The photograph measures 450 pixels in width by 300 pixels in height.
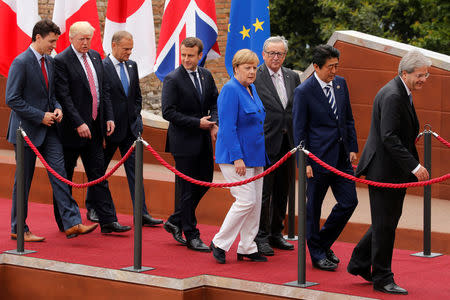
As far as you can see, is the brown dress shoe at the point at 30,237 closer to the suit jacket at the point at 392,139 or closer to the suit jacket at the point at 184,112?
the suit jacket at the point at 184,112

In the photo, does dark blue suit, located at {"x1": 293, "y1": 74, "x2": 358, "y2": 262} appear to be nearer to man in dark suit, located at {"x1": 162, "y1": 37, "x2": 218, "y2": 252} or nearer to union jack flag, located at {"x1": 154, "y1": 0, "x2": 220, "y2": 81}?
man in dark suit, located at {"x1": 162, "y1": 37, "x2": 218, "y2": 252}

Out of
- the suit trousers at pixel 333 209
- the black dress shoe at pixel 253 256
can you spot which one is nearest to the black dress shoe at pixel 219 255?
the black dress shoe at pixel 253 256

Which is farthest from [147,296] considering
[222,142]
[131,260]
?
[222,142]

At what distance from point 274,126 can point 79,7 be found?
3463 mm

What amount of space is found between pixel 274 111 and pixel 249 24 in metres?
2.64

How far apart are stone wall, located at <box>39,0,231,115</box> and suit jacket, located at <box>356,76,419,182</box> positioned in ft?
33.9

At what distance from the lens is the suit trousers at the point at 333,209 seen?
743cm

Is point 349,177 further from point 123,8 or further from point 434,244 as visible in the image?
point 123,8

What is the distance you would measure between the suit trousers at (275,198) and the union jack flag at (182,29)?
2595mm

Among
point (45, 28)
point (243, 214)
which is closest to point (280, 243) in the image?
point (243, 214)

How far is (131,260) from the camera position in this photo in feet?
25.5

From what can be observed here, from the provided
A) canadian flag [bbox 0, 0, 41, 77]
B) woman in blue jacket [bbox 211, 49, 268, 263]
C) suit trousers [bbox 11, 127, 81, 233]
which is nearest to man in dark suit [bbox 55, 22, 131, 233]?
suit trousers [bbox 11, 127, 81, 233]

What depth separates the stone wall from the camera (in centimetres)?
1672

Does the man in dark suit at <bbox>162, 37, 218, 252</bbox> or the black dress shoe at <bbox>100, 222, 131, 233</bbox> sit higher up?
the man in dark suit at <bbox>162, 37, 218, 252</bbox>
